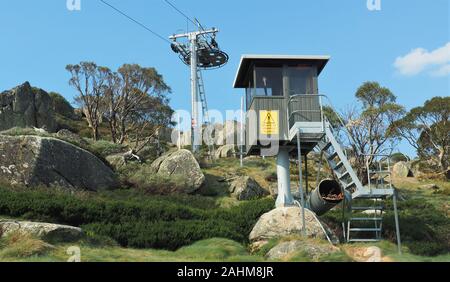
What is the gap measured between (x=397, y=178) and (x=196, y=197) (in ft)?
90.4

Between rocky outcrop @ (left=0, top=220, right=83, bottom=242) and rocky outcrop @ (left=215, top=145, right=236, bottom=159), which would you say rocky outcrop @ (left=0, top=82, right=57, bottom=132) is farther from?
rocky outcrop @ (left=0, top=220, right=83, bottom=242)

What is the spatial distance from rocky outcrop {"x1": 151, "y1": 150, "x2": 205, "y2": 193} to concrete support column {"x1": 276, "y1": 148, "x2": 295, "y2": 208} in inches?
324

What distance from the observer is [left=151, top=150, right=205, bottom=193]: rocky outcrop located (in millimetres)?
27875

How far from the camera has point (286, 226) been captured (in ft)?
57.8

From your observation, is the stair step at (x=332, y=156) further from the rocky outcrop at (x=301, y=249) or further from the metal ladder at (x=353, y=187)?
the rocky outcrop at (x=301, y=249)

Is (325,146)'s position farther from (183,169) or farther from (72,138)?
(72,138)

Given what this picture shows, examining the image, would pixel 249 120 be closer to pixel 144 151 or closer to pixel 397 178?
pixel 144 151

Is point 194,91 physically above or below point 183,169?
above

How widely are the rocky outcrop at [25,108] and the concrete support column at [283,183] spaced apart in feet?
81.1

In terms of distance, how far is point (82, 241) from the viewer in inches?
582

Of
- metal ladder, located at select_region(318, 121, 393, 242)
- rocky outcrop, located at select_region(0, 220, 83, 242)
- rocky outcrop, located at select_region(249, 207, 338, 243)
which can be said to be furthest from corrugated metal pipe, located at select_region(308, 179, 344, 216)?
rocky outcrop, located at select_region(0, 220, 83, 242)

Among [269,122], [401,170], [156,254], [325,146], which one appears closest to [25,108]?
[269,122]

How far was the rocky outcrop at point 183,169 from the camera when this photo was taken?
27875 mm

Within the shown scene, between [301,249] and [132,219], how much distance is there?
6.50m
